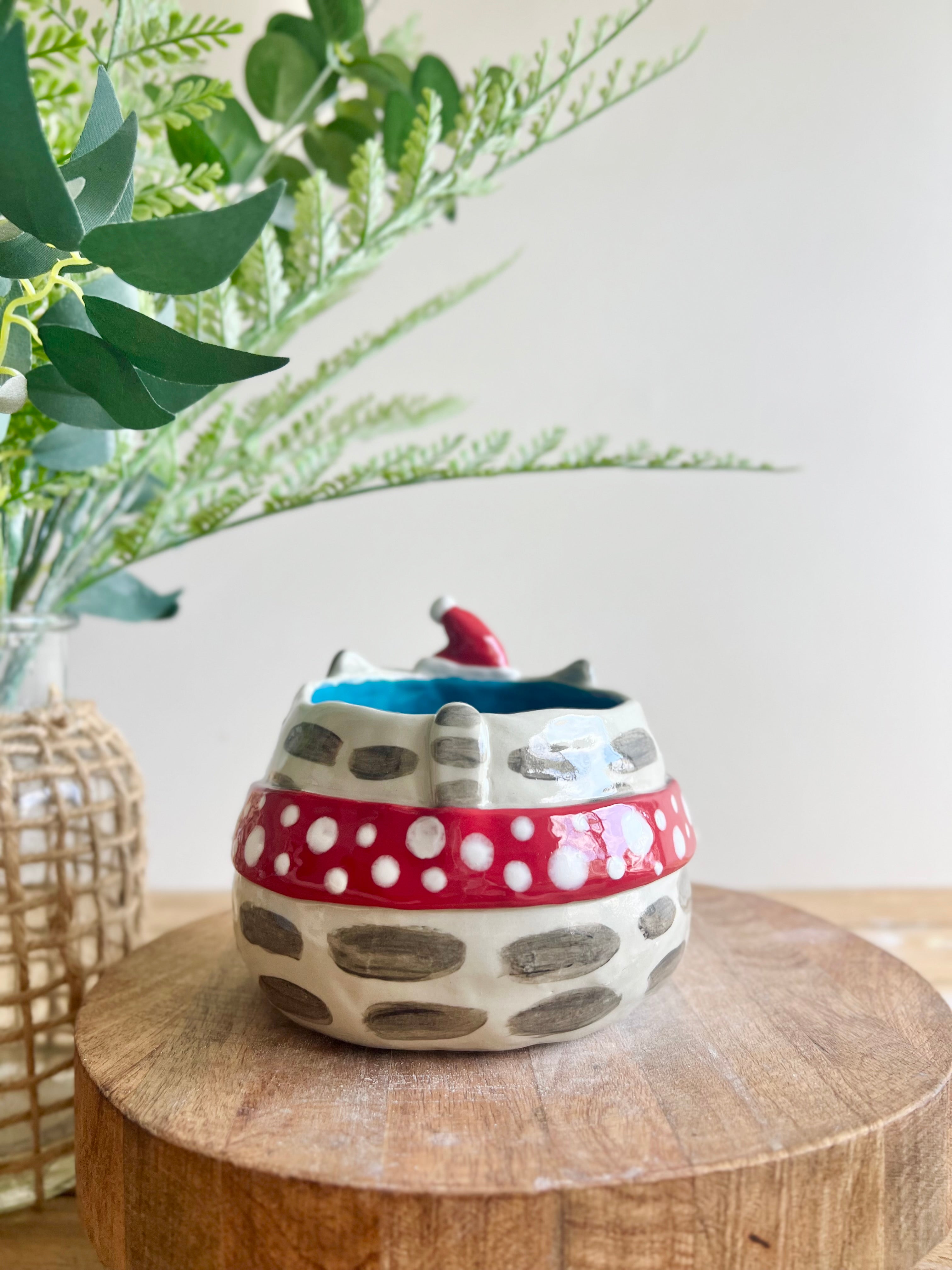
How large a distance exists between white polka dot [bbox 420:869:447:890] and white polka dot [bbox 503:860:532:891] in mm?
22

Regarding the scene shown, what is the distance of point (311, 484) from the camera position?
0.55 m

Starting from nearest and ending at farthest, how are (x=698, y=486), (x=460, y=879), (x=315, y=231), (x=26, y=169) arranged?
(x=26, y=169) → (x=460, y=879) → (x=315, y=231) → (x=698, y=486)

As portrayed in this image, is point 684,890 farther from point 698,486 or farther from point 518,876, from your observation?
point 698,486

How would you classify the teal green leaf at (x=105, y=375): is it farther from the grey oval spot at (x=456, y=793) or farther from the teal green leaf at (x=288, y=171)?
the teal green leaf at (x=288, y=171)

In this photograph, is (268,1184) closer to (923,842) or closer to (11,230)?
(11,230)

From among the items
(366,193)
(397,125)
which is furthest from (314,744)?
(397,125)

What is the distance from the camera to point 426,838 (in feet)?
1.20

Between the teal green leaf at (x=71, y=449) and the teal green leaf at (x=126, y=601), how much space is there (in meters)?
0.13

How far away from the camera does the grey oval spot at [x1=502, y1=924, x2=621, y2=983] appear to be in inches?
14.2

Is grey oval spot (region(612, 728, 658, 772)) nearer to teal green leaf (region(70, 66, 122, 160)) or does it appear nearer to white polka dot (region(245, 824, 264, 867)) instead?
white polka dot (region(245, 824, 264, 867))

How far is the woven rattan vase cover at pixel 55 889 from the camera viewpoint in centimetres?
46

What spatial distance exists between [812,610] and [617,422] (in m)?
0.25

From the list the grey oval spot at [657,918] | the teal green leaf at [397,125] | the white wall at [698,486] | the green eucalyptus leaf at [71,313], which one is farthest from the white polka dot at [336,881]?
the white wall at [698,486]

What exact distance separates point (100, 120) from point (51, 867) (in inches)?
15.2
